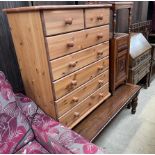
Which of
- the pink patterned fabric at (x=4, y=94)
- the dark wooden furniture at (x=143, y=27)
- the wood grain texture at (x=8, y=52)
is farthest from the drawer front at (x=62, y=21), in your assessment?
the dark wooden furniture at (x=143, y=27)

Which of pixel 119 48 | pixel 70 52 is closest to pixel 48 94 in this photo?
pixel 70 52

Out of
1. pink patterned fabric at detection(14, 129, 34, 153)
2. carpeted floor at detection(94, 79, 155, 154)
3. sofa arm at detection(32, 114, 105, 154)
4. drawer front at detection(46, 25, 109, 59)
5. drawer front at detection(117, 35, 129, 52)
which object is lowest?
carpeted floor at detection(94, 79, 155, 154)

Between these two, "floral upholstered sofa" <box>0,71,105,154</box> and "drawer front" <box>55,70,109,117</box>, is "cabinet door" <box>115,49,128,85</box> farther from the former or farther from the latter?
"floral upholstered sofa" <box>0,71,105,154</box>

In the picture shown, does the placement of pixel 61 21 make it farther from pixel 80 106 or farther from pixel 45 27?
pixel 80 106

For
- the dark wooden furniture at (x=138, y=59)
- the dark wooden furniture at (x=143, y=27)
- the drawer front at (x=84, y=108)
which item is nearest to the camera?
the drawer front at (x=84, y=108)

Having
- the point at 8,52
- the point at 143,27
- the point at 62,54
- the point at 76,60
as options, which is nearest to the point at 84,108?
the point at 76,60

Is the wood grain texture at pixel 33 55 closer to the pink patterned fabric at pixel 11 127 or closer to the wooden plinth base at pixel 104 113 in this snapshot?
the pink patterned fabric at pixel 11 127

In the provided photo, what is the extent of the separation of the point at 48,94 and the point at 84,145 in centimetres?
44

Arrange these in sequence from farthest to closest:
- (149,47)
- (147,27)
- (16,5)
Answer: (147,27)
(149,47)
(16,5)

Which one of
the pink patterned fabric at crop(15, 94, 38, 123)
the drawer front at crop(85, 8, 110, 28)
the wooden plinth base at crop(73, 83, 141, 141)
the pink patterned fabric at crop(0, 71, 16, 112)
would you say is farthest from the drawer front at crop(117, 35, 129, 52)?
the pink patterned fabric at crop(0, 71, 16, 112)

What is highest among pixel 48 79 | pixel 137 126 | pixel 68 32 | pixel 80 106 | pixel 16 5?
pixel 16 5

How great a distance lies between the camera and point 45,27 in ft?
3.28

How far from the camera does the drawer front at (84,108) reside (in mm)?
1354

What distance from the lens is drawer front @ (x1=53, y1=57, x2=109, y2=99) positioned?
1203 mm
